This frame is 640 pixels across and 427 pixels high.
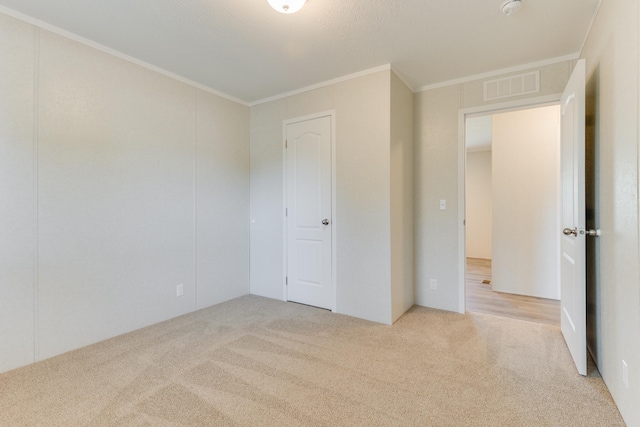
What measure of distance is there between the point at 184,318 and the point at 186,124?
2.04m

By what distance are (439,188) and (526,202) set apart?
155 centimetres

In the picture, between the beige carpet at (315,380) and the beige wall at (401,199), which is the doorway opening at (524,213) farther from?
the beige carpet at (315,380)

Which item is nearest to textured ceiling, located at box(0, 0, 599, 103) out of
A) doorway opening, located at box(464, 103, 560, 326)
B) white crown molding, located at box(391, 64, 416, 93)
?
white crown molding, located at box(391, 64, 416, 93)

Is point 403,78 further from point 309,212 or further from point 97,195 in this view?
point 97,195

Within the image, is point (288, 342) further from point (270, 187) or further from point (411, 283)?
point (270, 187)

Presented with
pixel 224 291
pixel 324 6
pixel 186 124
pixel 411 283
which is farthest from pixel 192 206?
pixel 411 283

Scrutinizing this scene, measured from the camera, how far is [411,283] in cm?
342

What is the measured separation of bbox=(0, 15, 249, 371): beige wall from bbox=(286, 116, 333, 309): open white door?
0.86 m

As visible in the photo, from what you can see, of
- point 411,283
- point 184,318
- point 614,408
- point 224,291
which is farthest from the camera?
point 224,291

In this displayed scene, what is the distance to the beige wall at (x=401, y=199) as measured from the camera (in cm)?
298

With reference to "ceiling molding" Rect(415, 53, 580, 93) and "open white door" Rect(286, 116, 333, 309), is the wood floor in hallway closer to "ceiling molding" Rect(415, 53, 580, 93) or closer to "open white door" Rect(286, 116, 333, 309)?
"open white door" Rect(286, 116, 333, 309)

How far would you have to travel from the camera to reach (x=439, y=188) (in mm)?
3340

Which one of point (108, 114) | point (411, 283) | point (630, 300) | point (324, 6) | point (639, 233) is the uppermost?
point (324, 6)

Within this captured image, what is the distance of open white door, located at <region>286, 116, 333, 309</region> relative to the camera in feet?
11.0
